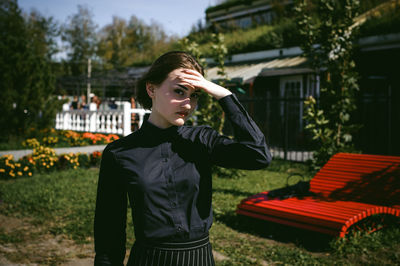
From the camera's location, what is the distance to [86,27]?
4528 cm

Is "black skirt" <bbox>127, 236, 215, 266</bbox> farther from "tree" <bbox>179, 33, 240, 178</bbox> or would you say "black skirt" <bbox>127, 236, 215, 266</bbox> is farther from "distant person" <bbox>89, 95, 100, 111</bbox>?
"distant person" <bbox>89, 95, 100, 111</bbox>

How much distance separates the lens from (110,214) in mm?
1616

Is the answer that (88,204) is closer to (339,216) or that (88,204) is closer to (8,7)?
A: (339,216)

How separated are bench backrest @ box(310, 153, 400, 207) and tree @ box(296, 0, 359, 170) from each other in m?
1.62

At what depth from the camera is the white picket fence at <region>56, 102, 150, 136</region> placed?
1105cm

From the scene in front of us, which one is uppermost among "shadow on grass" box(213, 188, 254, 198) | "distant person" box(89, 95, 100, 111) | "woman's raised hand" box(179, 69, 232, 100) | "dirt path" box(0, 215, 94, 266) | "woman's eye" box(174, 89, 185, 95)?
"distant person" box(89, 95, 100, 111)

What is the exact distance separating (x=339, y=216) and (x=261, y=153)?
2935mm

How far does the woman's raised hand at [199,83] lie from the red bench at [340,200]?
2935 mm

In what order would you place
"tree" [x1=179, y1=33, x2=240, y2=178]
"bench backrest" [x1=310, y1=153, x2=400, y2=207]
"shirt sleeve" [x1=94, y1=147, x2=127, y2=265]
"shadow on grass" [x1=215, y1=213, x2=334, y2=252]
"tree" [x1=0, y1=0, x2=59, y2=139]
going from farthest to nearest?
"tree" [x1=0, y1=0, x2=59, y2=139] → "tree" [x1=179, y1=33, x2=240, y2=178] → "bench backrest" [x1=310, y1=153, x2=400, y2=207] → "shadow on grass" [x1=215, y1=213, x2=334, y2=252] → "shirt sleeve" [x1=94, y1=147, x2=127, y2=265]

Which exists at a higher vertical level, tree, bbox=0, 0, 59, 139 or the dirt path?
tree, bbox=0, 0, 59, 139

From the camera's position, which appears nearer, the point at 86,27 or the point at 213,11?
the point at 213,11

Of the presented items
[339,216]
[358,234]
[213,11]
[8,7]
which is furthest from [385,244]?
[8,7]

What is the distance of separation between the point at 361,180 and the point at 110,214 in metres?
4.34

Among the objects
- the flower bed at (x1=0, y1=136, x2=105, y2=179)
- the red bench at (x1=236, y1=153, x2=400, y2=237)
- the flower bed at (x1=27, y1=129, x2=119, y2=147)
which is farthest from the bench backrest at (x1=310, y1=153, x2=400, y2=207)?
the flower bed at (x1=27, y1=129, x2=119, y2=147)
